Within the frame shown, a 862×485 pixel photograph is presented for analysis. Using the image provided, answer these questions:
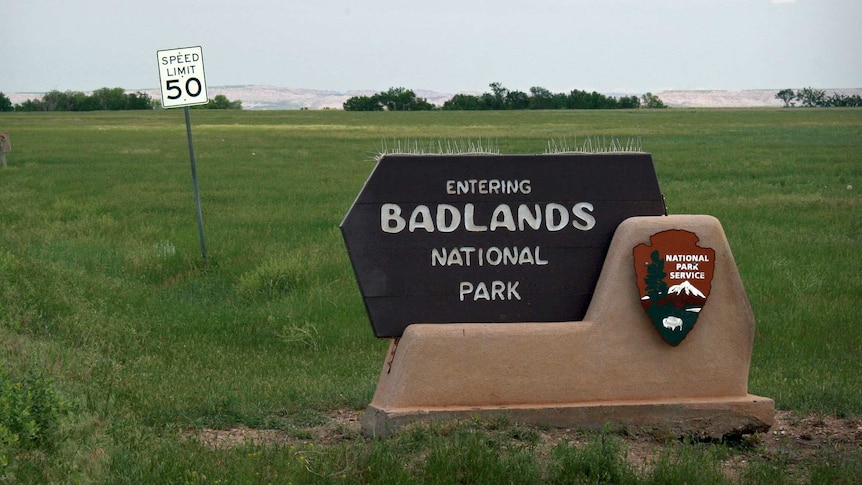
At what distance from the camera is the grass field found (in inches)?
224

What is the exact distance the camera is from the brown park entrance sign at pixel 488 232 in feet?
21.6

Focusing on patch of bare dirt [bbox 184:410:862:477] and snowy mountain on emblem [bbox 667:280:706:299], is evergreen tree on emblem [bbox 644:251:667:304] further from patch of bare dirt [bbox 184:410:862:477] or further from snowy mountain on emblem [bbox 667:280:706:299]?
patch of bare dirt [bbox 184:410:862:477]

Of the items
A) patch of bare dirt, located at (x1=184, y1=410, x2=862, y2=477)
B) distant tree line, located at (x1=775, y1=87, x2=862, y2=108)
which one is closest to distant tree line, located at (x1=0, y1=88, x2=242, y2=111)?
distant tree line, located at (x1=775, y1=87, x2=862, y2=108)

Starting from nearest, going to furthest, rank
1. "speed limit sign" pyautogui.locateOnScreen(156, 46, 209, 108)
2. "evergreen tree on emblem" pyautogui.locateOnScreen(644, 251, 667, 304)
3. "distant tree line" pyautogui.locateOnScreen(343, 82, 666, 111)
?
"evergreen tree on emblem" pyautogui.locateOnScreen(644, 251, 667, 304)
"speed limit sign" pyautogui.locateOnScreen(156, 46, 209, 108)
"distant tree line" pyautogui.locateOnScreen(343, 82, 666, 111)

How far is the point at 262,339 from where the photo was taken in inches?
416

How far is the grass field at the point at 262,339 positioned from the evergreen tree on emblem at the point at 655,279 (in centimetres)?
91

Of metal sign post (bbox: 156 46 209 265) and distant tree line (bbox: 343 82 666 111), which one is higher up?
metal sign post (bbox: 156 46 209 265)

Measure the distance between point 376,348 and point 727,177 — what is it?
63.4ft

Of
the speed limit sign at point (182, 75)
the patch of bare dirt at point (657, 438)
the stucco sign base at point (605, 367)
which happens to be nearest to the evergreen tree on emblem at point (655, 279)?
the stucco sign base at point (605, 367)

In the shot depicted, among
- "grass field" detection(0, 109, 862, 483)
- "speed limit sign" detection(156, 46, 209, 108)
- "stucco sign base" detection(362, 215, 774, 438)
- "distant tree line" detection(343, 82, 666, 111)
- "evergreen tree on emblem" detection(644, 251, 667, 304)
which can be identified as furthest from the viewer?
"distant tree line" detection(343, 82, 666, 111)

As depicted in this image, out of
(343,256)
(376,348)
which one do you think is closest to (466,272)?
(376,348)

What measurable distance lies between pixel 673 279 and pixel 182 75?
30.3 ft

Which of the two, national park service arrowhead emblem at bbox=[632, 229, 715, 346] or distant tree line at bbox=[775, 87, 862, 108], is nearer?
national park service arrowhead emblem at bbox=[632, 229, 715, 346]

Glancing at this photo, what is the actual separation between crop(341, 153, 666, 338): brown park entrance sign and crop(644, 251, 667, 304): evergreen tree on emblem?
0.33m
